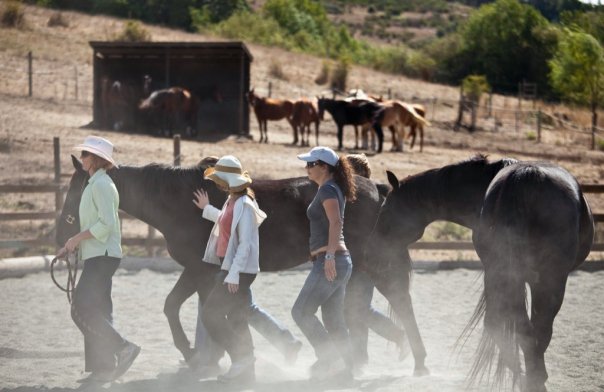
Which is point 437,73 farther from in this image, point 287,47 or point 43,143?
point 43,143

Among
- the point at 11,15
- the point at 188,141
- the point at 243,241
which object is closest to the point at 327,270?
the point at 243,241

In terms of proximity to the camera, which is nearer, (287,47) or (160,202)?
(160,202)

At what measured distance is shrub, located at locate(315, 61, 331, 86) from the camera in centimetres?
3617

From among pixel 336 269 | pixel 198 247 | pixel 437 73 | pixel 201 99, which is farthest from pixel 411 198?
pixel 437 73

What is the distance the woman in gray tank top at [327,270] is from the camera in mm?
5973

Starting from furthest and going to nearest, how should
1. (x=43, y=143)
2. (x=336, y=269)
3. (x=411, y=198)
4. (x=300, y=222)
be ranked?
(x=43, y=143) < (x=300, y=222) < (x=411, y=198) < (x=336, y=269)

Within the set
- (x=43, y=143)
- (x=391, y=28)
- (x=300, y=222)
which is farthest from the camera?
(x=391, y=28)

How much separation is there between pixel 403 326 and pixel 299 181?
134 centimetres

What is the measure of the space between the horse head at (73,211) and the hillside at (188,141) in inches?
274

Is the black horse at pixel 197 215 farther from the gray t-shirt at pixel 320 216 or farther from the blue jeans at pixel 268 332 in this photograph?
the gray t-shirt at pixel 320 216

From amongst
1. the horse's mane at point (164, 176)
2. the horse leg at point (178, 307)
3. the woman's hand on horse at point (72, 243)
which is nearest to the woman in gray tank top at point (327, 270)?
the horse leg at point (178, 307)

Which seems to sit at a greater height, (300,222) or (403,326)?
(300,222)

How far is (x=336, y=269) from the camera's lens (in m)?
6.05

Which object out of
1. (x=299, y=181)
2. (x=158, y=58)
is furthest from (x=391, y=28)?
(x=299, y=181)
